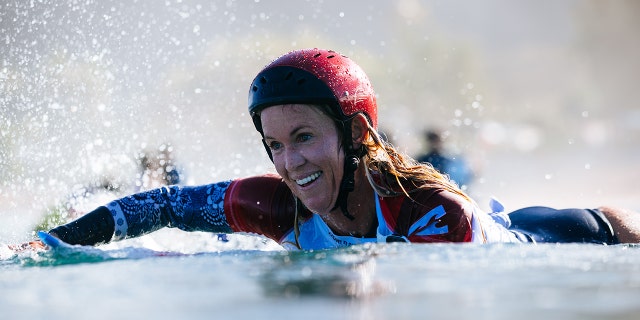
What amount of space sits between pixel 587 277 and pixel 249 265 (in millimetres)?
1468

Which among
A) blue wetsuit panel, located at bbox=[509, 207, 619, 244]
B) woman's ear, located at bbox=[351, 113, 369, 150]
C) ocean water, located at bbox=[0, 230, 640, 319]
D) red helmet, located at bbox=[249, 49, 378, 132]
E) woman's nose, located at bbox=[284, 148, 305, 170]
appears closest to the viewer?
ocean water, located at bbox=[0, 230, 640, 319]

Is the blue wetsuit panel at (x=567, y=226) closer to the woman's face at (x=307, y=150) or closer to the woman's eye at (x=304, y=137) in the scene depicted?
the woman's face at (x=307, y=150)

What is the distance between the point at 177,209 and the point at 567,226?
10.6 feet

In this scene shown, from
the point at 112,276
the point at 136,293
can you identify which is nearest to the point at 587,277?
the point at 136,293

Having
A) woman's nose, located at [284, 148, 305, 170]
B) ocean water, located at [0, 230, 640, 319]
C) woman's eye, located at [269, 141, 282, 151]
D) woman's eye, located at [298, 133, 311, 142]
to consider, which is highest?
woman's eye, located at [298, 133, 311, 142]

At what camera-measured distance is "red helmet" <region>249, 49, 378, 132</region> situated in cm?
465

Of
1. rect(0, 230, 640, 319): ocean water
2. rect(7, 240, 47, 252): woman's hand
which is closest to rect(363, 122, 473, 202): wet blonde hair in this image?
rect(0, 230, 640, 319): ocean water

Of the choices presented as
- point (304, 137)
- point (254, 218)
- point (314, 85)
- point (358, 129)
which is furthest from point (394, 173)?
point (254, 218)

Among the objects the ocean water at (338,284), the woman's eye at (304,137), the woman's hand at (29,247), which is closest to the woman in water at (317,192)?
the woman's eye at (304,137)

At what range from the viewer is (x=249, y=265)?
10.7ft

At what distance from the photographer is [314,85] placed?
15.4 feet

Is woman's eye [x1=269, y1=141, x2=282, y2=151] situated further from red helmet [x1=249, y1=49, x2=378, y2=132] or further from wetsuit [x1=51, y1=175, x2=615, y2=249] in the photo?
wetsuit [x1=51, y1=175, x2=615, y2=249]

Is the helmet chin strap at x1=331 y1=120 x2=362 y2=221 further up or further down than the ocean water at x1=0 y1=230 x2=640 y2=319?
further up

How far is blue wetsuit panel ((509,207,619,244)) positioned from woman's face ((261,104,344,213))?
203 cm
